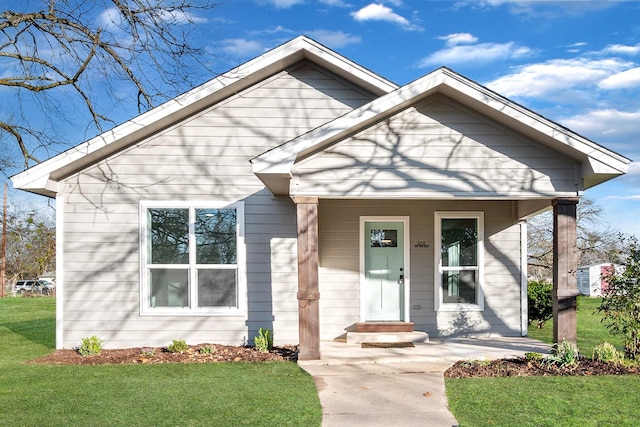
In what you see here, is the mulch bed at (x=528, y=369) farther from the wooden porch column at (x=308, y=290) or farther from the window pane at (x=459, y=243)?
the window pane at (x=459, y=243)

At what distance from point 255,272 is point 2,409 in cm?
452

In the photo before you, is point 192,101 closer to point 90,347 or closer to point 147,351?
point 147,351

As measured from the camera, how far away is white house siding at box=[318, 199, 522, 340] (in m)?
9.92

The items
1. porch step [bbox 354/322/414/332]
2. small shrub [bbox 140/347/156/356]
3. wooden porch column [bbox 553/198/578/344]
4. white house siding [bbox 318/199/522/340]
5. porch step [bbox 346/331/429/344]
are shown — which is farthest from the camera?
white house siding [bbox 318/199/522/340]

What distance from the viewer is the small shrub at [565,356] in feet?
24.1

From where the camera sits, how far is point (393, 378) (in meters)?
7.02

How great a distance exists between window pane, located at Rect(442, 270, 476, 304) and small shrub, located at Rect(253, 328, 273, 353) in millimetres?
3474

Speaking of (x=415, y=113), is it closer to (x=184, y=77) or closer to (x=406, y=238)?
Answer: (x=406, y=238)

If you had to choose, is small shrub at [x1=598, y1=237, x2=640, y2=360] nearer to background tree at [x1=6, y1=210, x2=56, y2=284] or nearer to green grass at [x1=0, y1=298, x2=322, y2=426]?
green grass at [x1=0, y1=298, x2=322, y2=426]

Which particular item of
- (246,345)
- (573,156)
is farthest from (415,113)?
(246,345)

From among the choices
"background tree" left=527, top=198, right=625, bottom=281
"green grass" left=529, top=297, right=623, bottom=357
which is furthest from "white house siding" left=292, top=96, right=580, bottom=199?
"background tree" left=527, top=198, right=625, bottom=281

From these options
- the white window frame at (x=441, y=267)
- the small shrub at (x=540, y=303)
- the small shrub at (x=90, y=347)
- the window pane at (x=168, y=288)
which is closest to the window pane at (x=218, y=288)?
the window pane at (x=168, y=288)

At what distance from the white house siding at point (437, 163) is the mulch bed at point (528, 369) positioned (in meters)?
2.47

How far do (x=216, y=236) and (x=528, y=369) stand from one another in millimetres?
5548
